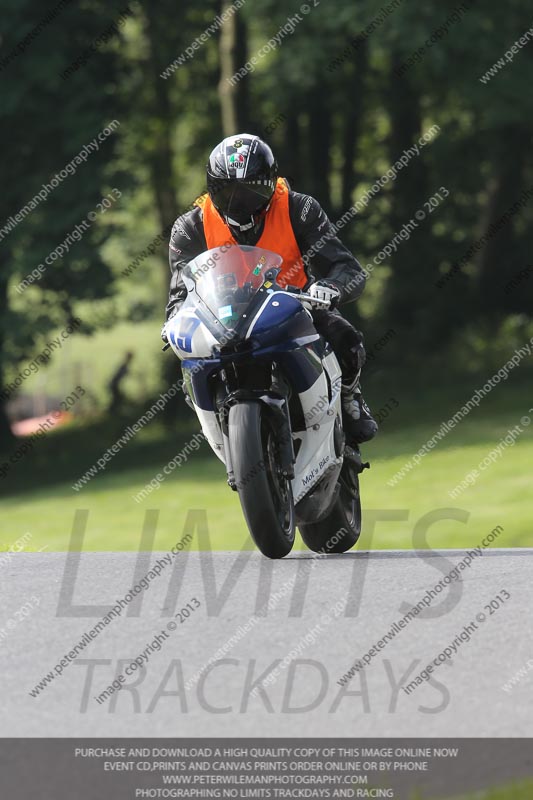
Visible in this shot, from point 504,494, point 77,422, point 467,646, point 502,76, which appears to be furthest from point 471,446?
point 467,646

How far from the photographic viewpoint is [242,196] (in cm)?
665

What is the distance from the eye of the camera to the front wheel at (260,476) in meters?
Result: 6.13

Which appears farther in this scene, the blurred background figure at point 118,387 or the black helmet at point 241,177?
the blurred background figure at point 118,387

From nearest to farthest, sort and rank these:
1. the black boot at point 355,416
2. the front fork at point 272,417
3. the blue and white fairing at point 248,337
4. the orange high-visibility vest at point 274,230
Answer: the front fork at point 272,417 < the blue and white fairing at point 248,337 < the orange high-visibility vest at point 274,230 < the black boot at point 355,416

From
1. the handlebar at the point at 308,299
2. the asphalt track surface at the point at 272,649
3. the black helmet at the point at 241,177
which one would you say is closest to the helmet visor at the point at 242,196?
the black helmet at the point at 241,177

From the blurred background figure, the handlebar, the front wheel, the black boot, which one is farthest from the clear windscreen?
the blurred background figure

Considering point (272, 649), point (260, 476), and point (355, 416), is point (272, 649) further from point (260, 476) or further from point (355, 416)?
point (355, 416)

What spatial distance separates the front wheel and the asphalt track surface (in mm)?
204

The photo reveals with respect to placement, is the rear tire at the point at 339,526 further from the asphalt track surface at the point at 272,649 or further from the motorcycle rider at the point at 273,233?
the asphalt track surface at the point at 272,649

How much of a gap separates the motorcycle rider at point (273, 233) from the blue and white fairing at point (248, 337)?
0.19 meters

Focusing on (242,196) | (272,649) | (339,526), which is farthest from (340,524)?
(272,649)

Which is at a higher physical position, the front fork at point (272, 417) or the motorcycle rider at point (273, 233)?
the motorcycle rider at point (273, 233)

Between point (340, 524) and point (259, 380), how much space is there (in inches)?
55.4
